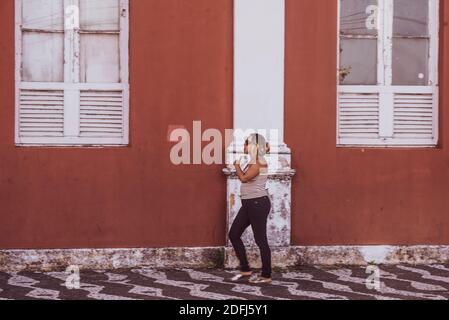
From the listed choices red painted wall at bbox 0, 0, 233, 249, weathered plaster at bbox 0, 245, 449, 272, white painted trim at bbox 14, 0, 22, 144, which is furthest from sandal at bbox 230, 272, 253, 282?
white painted trim at bbox 14, 0, 22, 144

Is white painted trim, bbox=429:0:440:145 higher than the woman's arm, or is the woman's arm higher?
white painted trim, bbox=429:0:440:145

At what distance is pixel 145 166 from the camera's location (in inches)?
383

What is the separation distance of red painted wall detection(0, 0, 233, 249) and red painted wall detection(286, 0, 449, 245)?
838 millimetres

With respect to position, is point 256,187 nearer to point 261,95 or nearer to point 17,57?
point 261,95

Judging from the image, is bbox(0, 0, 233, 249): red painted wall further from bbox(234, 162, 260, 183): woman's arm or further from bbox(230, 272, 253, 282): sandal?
bbox(234, 162, 260, 183): woman's arm

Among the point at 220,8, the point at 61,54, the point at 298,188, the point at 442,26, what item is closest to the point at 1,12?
the point at 61,54

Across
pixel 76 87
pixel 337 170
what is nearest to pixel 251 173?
pixel 337 170

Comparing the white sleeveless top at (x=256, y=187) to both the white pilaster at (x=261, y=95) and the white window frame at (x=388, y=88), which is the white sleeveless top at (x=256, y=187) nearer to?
the white pilaster at (x=261, y=95)

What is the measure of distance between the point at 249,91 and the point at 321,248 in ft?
6.75

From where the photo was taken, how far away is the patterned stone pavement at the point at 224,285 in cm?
823

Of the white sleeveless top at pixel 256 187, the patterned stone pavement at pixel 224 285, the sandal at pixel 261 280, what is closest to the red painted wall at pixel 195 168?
the patterned stone pavement at pixel 224 285

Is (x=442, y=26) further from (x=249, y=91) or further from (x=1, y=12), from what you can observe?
(x=1, y=12)

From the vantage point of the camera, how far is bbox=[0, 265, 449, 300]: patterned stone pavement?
8.23 m

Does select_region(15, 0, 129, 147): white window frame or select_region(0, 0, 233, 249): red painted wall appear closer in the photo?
select_region(0, 0, 233, 249): red painted wall
